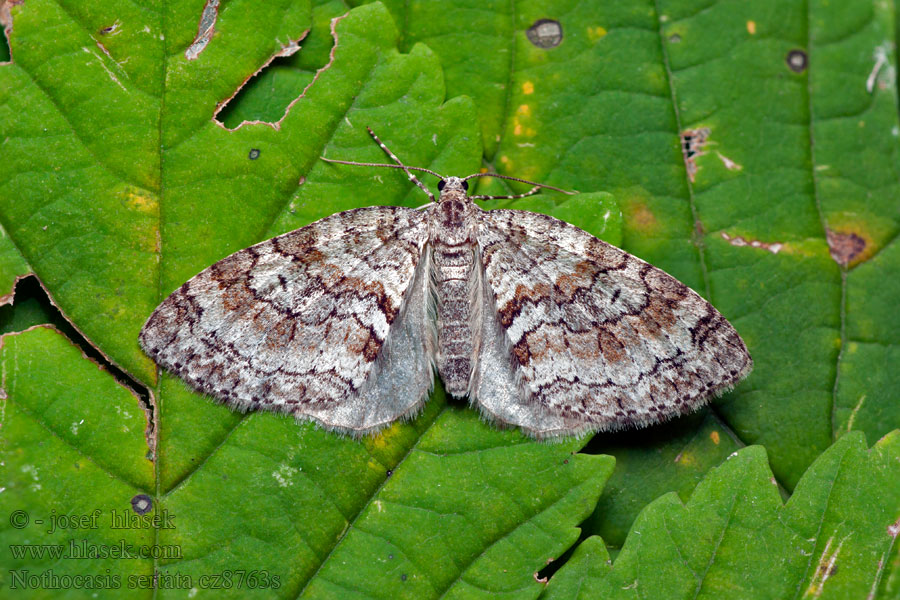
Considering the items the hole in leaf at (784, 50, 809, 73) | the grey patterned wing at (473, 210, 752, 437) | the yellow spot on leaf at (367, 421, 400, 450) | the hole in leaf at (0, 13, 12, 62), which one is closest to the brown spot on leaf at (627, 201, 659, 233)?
the grey patterned wing at (473, 210, 752, 437)

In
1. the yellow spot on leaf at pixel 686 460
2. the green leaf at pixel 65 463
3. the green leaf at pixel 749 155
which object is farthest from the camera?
the green leaf at pixel 749 155

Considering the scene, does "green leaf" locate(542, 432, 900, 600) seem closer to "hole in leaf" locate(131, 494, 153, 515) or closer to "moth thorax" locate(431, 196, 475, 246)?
"moth thorax" locate(431, 196, 475, 246)

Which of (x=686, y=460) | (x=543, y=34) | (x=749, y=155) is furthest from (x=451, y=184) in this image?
(x=686, y=460)

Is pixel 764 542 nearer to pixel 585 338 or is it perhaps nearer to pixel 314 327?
pixel 585 338

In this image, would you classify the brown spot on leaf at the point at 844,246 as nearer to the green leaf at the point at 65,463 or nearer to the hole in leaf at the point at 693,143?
the hole in leaf at the point at 693,143

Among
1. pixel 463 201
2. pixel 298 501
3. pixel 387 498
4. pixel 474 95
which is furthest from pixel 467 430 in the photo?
pixel 474 95

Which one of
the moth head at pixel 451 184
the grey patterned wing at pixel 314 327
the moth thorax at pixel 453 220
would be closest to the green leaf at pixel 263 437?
the grey patterned wing at pixel 314 327

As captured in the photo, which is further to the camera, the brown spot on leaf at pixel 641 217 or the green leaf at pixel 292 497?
the brown spot on leaf at pixel 641 217

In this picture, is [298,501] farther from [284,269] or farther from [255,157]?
[255,157]
